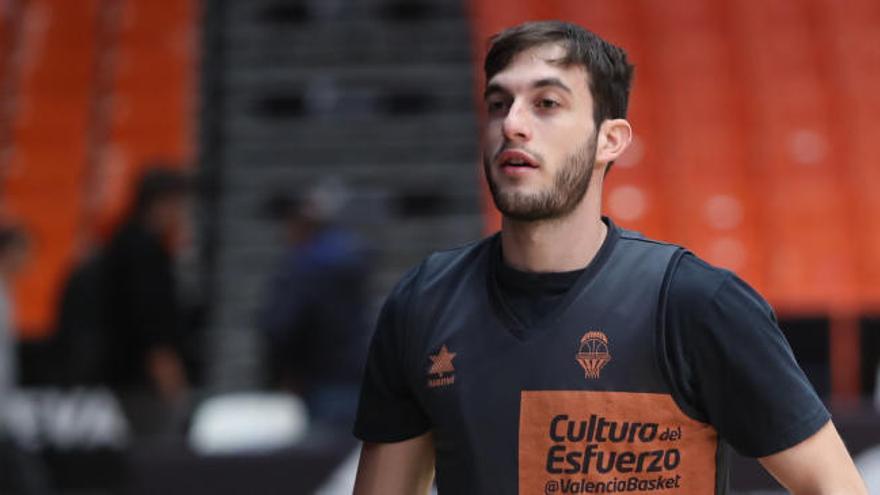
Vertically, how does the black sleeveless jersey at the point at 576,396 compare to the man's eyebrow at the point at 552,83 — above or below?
below

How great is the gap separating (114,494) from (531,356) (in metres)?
5.48

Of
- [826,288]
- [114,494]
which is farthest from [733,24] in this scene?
[114,494]

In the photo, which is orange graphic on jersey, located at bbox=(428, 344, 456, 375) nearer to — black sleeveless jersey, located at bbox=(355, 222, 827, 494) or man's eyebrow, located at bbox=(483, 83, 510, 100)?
black sleeveless jersey, located at bbox=(355, 222, 827, 494)

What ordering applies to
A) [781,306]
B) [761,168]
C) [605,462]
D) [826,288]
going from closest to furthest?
[605,462] < [781,306] < [826,288] < [761,168]

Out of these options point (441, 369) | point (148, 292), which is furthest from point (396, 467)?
point (148, 292)

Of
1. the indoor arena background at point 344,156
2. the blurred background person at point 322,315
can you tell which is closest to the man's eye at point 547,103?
the blurred background person at point 322,315

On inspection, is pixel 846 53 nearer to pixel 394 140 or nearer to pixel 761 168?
pixel 761 168

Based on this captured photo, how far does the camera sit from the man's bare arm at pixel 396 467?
2.85m

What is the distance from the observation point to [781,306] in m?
9.00

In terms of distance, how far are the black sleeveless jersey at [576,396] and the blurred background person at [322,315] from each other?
3611 mm

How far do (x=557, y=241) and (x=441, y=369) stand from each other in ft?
1.01

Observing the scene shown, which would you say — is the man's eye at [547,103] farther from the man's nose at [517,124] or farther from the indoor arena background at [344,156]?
the indoor arena background at [344,156]

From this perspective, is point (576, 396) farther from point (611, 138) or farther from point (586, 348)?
point (611, 138)

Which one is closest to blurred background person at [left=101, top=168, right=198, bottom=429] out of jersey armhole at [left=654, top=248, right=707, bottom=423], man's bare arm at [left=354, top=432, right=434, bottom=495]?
man's bare arm at [left=354, top=432, right=434, bottom=495]
